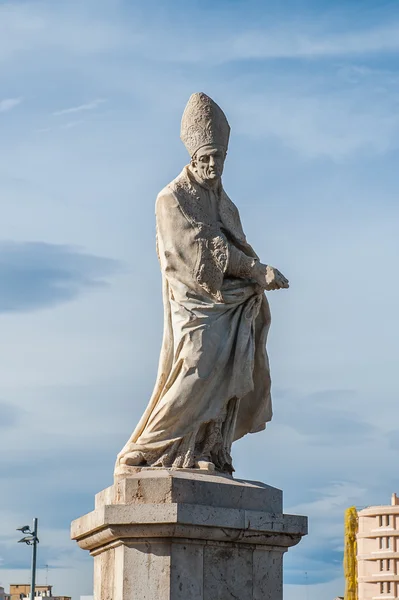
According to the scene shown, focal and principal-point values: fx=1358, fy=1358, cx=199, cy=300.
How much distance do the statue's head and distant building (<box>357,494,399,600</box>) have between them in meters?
49.5

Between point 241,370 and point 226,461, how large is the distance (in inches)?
33.6

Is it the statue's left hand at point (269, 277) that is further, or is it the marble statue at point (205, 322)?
the statue's left hand at point (269, 277)

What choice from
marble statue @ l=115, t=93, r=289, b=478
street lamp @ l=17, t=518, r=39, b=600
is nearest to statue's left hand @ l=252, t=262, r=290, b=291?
marble statue @ l=115, t=93, r=289, b=478

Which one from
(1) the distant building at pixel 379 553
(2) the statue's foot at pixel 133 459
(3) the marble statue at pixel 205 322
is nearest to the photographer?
(2) the statue's foot at pixel 133 459

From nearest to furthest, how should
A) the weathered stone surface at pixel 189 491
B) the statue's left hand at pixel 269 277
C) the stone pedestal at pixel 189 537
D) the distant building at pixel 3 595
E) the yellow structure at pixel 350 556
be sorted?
the stone pedestal at pixel 189 537
the weathered stone surface at pixel 189 491
the statue's left hand at pixel 269 277
the distant building at pixel 3 595
the yellow structure at pixel 350 556

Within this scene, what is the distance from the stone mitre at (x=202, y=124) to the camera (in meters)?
13.0

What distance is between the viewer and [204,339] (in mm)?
12453

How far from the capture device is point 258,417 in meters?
13.0

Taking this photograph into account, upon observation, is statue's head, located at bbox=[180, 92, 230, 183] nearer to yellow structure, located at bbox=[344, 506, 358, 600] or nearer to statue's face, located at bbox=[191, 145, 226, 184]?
statue's face, located at bbox=[191, 145, 226, 184]

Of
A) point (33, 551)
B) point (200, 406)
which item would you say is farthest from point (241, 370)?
point (33, 551)

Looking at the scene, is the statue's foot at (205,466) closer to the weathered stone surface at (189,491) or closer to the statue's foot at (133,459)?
the weathered stone surface at (189,491)

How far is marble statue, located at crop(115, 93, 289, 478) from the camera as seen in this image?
12.3m

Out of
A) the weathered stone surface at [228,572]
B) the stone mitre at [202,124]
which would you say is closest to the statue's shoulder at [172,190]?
the stone mitre at [202,124]

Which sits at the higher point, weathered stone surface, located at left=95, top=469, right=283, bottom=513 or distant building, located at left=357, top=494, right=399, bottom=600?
distant building, located at left=357, top=494, right=399, bottom=600
